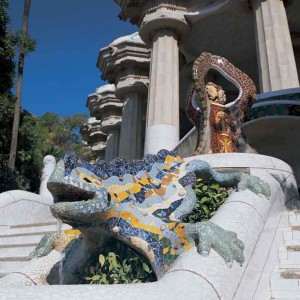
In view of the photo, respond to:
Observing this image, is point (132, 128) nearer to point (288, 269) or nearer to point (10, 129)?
point (10, 129)

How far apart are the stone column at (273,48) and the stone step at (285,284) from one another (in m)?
9.63

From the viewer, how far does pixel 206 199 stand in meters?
4.49

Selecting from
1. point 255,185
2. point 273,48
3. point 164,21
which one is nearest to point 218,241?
point 255,185

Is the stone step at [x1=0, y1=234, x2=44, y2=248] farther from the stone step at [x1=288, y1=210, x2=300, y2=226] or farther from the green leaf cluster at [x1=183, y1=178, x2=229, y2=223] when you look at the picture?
the stone step at [x1=288, y1=210, x2=300, y2=226]

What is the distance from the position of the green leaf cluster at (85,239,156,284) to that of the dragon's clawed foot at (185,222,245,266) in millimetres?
573

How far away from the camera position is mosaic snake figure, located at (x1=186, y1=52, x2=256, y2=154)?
20.9 ft

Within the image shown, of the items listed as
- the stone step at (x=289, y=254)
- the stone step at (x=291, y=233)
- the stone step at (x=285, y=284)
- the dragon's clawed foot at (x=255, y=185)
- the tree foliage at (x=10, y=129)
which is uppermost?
the tree foliage at (x=10, y=129)

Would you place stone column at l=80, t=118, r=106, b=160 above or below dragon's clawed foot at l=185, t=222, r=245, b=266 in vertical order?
above

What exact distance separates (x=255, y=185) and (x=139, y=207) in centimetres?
163

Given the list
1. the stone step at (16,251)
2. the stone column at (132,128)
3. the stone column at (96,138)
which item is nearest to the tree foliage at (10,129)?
the stone column at (132,128)

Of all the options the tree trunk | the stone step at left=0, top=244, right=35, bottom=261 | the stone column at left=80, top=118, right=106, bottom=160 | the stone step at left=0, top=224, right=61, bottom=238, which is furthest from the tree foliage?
the stone step at left=0, top=244, right=35, bottom=261

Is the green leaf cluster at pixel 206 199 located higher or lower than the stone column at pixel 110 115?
lower

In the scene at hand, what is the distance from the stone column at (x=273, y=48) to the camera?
1259 cm

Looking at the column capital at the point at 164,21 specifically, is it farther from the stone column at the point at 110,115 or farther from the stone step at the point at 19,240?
the stone step at the point at 19,240
